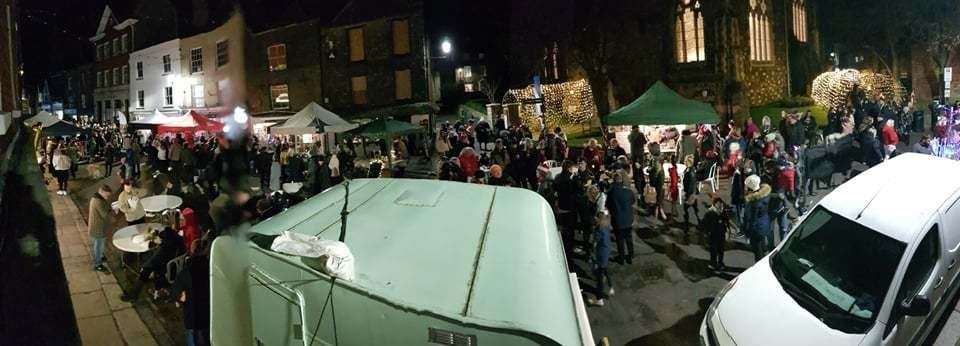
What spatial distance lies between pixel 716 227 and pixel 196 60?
3861cm

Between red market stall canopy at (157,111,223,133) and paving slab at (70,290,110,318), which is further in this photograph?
red market stall canopy at (157,111,223,133)

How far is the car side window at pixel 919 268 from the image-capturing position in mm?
5090

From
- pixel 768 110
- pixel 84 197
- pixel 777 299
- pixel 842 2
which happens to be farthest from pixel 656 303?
pixel 842 2

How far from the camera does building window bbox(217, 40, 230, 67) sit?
36906 millimetres

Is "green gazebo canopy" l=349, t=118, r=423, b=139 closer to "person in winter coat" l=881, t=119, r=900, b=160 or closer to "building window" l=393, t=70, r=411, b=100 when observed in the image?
"person in winter coat" l=881, t=119, r=900, b=160

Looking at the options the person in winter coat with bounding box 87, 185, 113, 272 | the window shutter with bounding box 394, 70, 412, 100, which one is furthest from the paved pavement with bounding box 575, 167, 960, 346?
the window shutter with bounding box 394, 70, 412, 100

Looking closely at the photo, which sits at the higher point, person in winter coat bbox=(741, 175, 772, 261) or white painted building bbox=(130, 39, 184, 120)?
white painted building bbox=(130, 39, 184, 120)

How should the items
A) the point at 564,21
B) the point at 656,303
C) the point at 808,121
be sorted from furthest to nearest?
1. the point at 564,21
2. the point at 808,121
3. the point at 656,303

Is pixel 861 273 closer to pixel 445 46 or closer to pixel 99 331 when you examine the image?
pixel 99 331

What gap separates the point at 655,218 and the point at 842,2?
32140mm

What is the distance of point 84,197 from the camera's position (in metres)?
16.0

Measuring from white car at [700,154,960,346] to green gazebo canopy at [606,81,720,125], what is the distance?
774cm

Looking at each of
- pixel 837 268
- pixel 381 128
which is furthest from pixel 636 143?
pixel 837 268

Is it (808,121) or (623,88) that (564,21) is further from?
(808,121)
